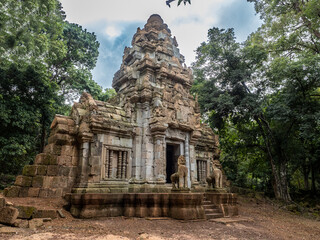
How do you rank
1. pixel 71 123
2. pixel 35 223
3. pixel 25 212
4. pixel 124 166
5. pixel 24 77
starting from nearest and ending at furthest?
1. pixel 35 223
2. pixel 25 212
3. pixel 71 123
4. pixel 124 166
5. pixel 24 77

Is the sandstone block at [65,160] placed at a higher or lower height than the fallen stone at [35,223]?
higher

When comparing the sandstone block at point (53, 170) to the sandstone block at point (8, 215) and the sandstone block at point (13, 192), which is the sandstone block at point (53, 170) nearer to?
the sandstone block at point (13, 192)

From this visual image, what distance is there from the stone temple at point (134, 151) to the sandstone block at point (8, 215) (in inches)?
87.4

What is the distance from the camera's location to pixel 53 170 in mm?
8742

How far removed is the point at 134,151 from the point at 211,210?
416 cm

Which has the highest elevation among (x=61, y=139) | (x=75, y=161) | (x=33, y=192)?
(x=61, y=139)

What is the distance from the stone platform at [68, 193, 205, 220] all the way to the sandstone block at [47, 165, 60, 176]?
3.82 ft

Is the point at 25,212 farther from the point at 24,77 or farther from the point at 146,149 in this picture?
the point at 24,77

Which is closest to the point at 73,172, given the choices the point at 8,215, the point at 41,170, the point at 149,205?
the point at 41,170

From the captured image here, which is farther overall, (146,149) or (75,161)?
(146,149)

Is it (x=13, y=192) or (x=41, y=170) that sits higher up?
(x=41, y=170)

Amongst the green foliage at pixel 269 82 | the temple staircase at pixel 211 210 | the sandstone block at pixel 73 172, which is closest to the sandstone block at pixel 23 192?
the sandstone block at pixel 73 172

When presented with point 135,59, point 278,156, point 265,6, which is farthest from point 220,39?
point 278,156

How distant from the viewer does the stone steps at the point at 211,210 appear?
9.73 meters
